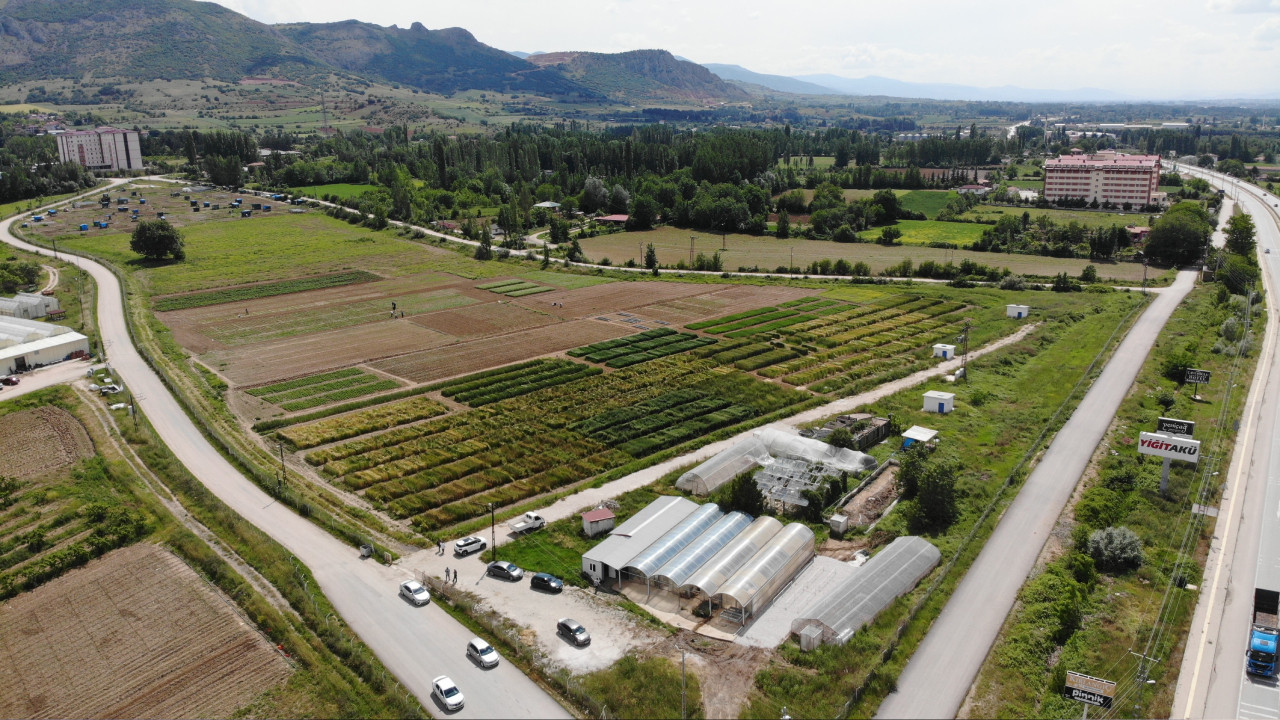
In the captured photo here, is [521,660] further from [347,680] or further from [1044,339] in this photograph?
[1044,339]

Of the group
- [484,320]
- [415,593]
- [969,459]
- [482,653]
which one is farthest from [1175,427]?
[484,320]

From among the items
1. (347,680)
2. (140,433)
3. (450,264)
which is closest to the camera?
(347,680)

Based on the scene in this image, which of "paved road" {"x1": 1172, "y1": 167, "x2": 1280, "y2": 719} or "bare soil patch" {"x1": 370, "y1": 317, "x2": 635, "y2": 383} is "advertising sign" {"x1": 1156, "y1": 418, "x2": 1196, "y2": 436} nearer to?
"paved road" {"x1": 1172, "y1": 167, "x2": 1280, "y2": 719}

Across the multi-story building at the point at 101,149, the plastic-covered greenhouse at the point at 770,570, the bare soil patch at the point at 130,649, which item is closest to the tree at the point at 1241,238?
the plastic-covered greenhouse at the point at 770,570

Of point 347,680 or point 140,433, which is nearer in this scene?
point 347,680

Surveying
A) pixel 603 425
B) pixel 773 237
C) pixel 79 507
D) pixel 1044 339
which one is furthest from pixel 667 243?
pixel 79 507
